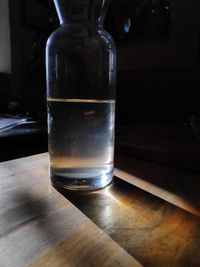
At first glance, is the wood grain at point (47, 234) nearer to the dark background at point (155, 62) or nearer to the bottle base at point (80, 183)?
the bottle base at point (80, 183)

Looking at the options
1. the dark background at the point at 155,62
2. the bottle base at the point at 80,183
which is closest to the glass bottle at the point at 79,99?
the bottle base at the point at 80,183

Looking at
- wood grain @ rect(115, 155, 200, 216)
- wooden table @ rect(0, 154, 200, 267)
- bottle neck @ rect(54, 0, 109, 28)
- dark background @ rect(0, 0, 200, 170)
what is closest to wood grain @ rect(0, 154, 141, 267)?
wooden table @ rect(0, 154, 200, 267)

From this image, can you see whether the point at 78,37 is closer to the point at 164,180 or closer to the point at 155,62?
the point at 164,180

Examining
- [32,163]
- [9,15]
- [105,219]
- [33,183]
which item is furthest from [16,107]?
[105,219]

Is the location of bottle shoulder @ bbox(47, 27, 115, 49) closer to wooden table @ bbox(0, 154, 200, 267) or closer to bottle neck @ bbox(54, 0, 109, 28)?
bottle neck @ bbox(54, 0, 109, 28)

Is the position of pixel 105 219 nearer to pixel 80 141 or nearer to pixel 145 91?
pixel 80 141

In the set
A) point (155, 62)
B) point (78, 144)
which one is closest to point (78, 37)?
point (78, 144)

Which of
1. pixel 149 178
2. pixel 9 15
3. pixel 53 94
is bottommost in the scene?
pixel 149 178
